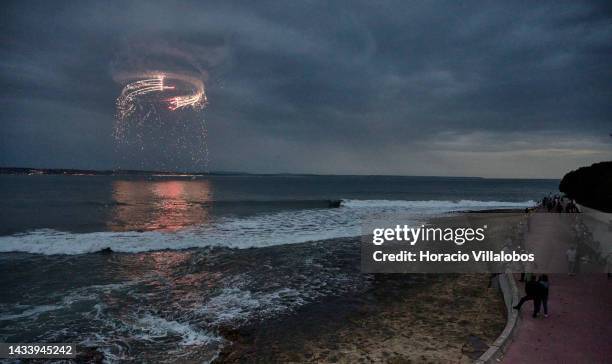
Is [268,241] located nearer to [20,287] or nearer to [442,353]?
[20,287]

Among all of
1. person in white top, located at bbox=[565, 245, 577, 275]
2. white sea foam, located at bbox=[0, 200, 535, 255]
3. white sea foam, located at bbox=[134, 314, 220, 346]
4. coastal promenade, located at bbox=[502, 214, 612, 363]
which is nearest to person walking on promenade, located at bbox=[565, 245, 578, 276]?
person in white top, located at bbox=[565, 245, 577, 275]

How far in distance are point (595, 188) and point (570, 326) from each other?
75.1 feet

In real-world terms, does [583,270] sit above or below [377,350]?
above

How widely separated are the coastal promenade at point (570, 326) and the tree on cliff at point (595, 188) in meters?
11.0

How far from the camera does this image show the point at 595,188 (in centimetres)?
2609

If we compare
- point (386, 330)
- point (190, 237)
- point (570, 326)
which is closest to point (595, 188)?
point (570, 326)

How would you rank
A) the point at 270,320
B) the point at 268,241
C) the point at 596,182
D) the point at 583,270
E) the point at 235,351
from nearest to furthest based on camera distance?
1. the point at 235,351
2. the point at 270,320
3. the point at 583,270
4. the point at 268,241
5. the point at 596,182

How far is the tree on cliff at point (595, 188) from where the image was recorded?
2192 centimetres

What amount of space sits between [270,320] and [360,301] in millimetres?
3636

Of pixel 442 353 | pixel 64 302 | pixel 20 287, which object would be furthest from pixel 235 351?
pixel 20 287

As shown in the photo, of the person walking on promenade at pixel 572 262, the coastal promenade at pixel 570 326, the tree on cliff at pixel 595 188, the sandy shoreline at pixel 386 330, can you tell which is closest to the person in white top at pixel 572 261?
the person walking on promenade at pixel 572 262

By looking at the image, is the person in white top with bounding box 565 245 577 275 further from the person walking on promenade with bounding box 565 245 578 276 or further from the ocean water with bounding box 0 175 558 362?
the ocean water with bounding box 0 175 558 362

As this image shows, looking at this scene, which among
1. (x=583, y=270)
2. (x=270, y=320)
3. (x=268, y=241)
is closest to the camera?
(x=270, y=320)

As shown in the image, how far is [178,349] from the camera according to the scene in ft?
30.7
